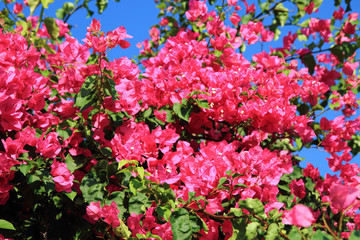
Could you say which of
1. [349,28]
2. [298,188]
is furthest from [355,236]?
[349,28]

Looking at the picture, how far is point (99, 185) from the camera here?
5.10 feet

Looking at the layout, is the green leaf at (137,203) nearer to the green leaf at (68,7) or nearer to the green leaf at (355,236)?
the green leaf at (355,236)

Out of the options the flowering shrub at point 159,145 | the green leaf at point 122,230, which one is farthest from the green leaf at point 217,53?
the green leaf at point 122,230

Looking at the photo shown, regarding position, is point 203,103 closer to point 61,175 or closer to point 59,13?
point 61,175

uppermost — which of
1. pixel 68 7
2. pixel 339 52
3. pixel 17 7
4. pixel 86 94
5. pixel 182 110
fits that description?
pixel 339 52

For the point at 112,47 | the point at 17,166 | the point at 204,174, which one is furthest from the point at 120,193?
the point at 112,47

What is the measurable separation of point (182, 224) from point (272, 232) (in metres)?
0.30

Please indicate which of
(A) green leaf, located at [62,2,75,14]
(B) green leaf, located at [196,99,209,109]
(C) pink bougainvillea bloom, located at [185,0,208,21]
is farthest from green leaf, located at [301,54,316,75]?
(A) green leaf, located at [62,2,75,14]

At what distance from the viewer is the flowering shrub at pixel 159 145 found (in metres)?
1.42

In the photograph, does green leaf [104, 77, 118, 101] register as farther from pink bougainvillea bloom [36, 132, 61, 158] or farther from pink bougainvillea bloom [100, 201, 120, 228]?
pink bougainvillea bloom [100, 201, 120, 228]

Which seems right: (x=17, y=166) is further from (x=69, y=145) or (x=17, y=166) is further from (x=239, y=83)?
(x=239, y=83)

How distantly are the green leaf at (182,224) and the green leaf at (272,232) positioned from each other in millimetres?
251

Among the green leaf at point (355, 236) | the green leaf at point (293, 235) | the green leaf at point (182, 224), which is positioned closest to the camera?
the green leaf at point (355, 236)

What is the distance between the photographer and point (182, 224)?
4.24 ft
